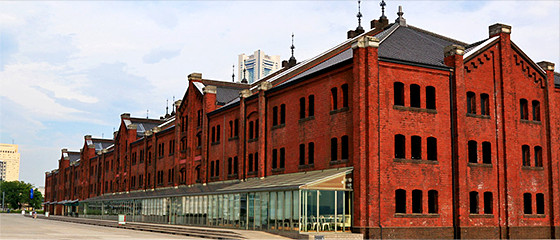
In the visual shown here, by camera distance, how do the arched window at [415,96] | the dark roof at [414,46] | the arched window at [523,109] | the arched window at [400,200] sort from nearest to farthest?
the arched window at [400,200] → the arched window at [415,96] → the dark roof at [414,46] → the arched window at [523,109]

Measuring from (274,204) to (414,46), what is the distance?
13458 millimetres

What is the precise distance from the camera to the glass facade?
3244 cm

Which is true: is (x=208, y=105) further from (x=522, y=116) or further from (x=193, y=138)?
(x=522, y=116)

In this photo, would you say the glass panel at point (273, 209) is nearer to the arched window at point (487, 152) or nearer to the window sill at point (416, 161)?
the window sill at point (416, 161)

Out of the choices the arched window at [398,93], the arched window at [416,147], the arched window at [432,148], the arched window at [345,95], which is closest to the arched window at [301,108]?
the arched window at [345,95]

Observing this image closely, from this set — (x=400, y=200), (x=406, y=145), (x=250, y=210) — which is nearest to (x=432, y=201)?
(x=400, y=200)

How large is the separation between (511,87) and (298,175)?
14558 millimetres

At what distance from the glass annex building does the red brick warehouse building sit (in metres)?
0.08

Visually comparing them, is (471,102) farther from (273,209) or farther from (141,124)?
(141,124)

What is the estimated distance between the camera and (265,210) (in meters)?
36.7

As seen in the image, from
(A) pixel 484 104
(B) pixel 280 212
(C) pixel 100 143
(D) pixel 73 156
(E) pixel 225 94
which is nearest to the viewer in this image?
(B) pixel 280 212

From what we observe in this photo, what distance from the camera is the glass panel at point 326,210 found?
107ft

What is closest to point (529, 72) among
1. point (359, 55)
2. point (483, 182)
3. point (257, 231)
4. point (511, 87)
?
point (511, 87)

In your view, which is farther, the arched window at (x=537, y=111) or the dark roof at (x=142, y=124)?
the dark roof at (x=142, y=124)
